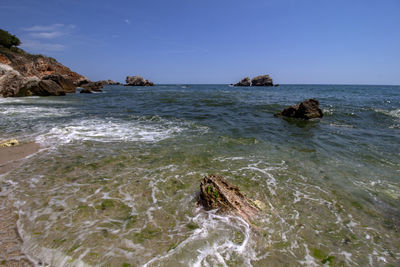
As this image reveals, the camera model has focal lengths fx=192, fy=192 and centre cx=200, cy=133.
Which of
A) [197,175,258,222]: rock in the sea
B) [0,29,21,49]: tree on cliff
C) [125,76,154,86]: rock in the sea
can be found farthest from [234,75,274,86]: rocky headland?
[197,175,258,222]: rock in the sea

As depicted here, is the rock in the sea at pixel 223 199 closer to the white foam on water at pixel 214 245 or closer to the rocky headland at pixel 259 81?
the white foam on water at pixel 214 245

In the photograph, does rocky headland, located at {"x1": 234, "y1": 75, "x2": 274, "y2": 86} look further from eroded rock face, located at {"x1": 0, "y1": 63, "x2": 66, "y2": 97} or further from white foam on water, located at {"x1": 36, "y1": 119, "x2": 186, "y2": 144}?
white foam on water, located at {"x1": 36, "y1": 119, "x2": 186, "y2": 144}

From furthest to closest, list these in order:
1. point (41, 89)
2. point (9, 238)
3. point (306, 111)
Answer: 1. point (41, 89)
2. point (306, 111)
3. point (9, 238)

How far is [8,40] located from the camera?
146ft

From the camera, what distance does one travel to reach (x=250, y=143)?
24.0 feet

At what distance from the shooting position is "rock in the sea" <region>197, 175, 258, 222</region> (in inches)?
130

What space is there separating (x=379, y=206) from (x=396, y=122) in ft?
39.3

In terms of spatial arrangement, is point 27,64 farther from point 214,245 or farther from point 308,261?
point 308,261

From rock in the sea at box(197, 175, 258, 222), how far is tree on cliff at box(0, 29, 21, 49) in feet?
211

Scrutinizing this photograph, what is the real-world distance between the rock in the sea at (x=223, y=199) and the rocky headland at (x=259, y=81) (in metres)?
97.5

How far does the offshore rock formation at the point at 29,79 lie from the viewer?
23.0 metres

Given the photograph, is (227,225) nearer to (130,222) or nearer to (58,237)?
(130,222)

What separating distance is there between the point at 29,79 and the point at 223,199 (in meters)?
31.7

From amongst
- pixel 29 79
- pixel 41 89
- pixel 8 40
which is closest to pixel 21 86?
pixel 29 79
